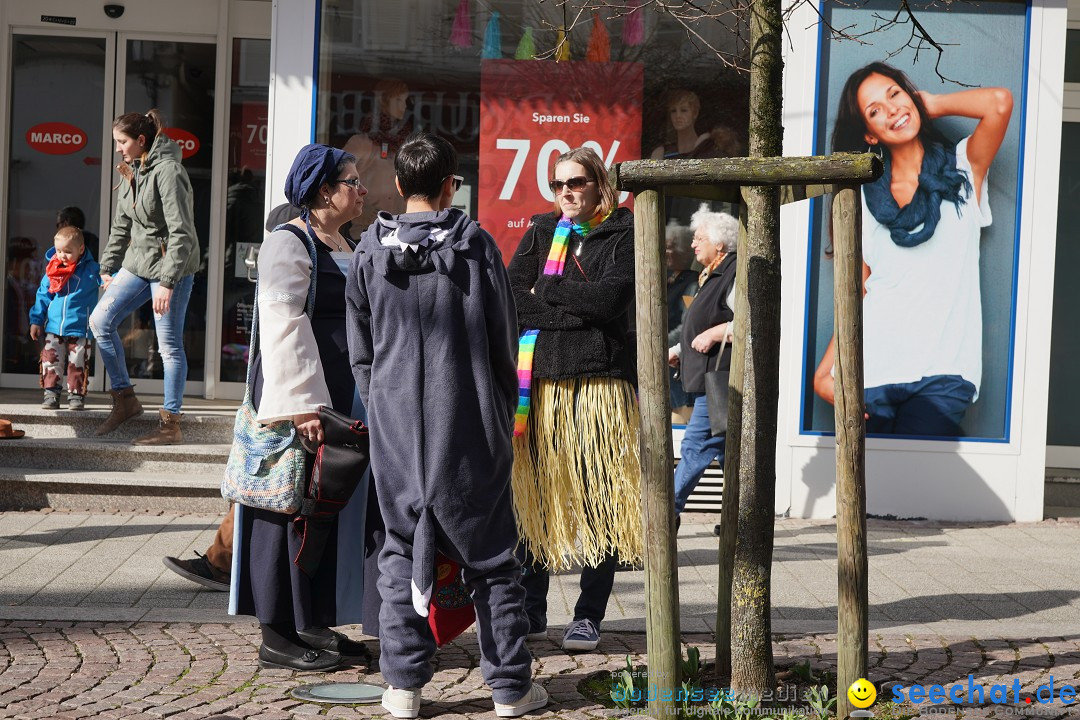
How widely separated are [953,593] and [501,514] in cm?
285

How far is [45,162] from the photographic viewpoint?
9.90 m

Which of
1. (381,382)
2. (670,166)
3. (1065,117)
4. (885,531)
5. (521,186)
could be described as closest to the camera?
(670,166)

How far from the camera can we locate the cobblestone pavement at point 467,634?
154 inches

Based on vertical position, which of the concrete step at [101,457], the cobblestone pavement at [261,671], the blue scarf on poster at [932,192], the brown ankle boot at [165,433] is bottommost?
the cobblestone pavement at [261,671]

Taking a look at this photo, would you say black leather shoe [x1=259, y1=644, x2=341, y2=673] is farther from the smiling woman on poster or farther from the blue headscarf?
the smiling woman on poster

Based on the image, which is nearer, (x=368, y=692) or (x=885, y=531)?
(x=368, y=692)

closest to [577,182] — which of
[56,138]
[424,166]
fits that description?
[424,166]

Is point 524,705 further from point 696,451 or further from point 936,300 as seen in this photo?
point 936,300

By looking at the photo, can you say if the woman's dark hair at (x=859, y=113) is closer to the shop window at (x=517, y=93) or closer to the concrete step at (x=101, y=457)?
the shop window at (x=517, y=93)

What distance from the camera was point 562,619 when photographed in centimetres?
502

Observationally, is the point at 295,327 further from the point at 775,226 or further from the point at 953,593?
the point at 953,593

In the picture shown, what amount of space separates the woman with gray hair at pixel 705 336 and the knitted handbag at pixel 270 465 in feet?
9.87

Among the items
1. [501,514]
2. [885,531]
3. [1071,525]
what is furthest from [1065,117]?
[501,514]

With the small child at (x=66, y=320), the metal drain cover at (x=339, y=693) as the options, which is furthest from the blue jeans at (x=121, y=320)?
the metal drain cover at (x=339, y=693)
